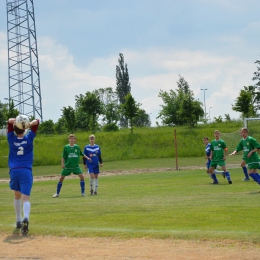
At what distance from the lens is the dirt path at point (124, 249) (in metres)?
7.71

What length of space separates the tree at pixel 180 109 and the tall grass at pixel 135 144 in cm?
133

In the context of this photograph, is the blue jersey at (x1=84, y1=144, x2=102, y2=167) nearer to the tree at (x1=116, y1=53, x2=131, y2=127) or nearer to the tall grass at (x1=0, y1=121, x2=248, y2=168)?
the tall grass at (x1=0, y1=121, x2=248, y2=168)

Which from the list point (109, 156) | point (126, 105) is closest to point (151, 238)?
point (109, 156)

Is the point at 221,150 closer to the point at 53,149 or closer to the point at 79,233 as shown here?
the point at 79,233

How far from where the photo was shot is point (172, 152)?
47.3 meters

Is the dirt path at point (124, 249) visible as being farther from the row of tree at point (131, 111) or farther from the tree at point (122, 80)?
the tree at point (122, 80)

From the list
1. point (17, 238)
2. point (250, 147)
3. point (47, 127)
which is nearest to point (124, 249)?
point (17, 238)

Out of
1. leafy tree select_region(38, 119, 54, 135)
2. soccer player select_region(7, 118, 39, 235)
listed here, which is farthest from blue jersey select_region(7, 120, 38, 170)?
leafy tree select_region(38, 119, 54, 135)

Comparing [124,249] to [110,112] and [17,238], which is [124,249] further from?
[110,112]

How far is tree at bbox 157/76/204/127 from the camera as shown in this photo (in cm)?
5372

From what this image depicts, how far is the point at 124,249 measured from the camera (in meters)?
8.30

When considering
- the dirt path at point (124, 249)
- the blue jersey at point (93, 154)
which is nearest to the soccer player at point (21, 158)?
the dirt path at point (124, 249)

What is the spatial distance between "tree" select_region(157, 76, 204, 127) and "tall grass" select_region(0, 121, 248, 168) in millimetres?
1333

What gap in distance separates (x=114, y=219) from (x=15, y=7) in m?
46.0
